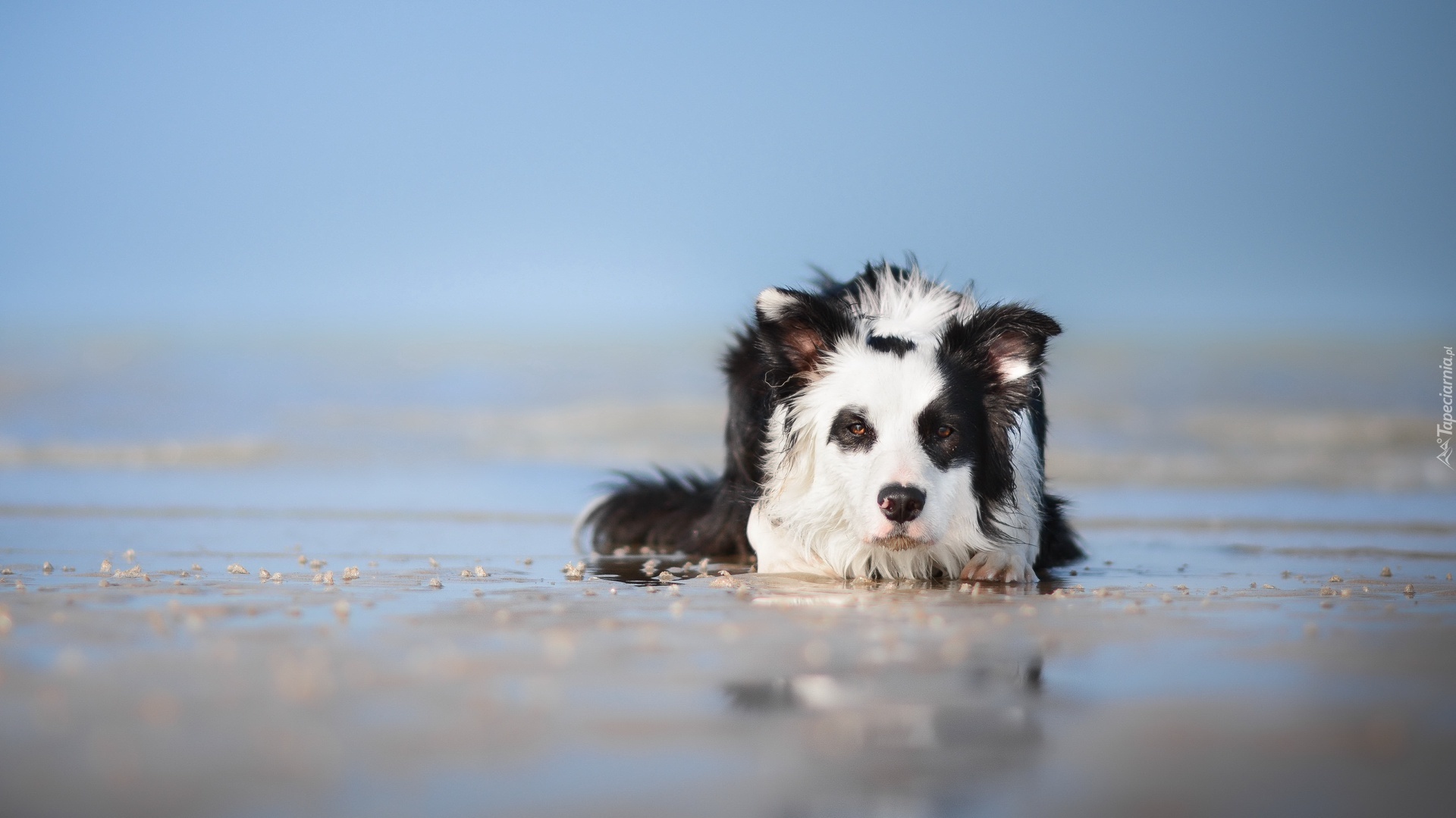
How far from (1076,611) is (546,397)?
14.0 m

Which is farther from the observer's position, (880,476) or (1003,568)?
(1003,568)

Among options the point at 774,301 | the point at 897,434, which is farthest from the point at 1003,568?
the point at 774,301

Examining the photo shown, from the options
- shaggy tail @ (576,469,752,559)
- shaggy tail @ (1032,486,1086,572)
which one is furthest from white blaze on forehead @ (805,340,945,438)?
shaggy tail @ (576,469,752,559)

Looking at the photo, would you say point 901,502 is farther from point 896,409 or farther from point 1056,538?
point 1056,538

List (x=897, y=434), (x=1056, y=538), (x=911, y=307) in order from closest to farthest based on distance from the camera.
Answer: (x=897, y=434) → (x=911, y=307) → (x=1056, y=538)

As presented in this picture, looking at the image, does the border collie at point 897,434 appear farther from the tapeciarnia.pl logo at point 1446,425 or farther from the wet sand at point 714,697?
the tapeciarnia.pl logo at point 1446,425

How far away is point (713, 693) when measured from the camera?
7.55 ft

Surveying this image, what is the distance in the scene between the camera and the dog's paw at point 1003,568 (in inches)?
172

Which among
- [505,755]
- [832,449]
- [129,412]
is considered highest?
[129,412]

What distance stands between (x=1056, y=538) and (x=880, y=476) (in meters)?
1.56

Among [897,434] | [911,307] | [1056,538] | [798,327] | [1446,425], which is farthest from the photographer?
[1446,425]

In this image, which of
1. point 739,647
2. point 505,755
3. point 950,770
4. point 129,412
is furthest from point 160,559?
point 129,412

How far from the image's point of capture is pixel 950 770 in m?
1.81

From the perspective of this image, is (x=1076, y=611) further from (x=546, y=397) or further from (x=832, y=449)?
(x=546, y=397)
